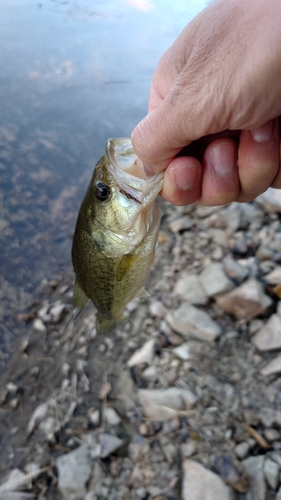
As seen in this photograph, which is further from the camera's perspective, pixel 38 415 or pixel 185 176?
pixel 38 415

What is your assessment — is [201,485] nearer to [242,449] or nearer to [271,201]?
[242,449]

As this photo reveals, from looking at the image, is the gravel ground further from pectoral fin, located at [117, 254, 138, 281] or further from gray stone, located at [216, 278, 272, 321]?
pectoral fin, located at [117, 254, 138, 281]

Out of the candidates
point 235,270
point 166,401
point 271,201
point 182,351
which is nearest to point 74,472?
point 166,401

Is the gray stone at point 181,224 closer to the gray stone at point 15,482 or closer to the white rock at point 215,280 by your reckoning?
the white rock at point 215,280

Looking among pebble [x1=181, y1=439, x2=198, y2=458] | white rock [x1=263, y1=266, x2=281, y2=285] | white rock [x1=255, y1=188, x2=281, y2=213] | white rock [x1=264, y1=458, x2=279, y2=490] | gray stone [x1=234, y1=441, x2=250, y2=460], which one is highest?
white rock [x1=255, y1=188, x2=281, y2=213]

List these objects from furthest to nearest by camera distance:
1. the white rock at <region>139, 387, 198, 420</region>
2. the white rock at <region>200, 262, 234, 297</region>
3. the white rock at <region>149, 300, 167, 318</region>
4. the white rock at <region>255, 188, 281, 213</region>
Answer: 1. the white rock at <region>255, 188, 281, 213</region>
2. the white rock at <region>149, 300, 167, 318</region>
3. the white rock at <region>200, 262, 234, 297</region>
4. the white rock at <region>139, 387, 198, 420</region>

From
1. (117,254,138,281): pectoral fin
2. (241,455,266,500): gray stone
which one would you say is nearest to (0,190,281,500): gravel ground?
(241,455,266,500): gray stone

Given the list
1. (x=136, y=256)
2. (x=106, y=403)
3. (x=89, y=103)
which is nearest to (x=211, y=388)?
(x=106, y=403)

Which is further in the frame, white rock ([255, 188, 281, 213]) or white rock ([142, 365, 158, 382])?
white rock ([255, 188, 281, 213])
